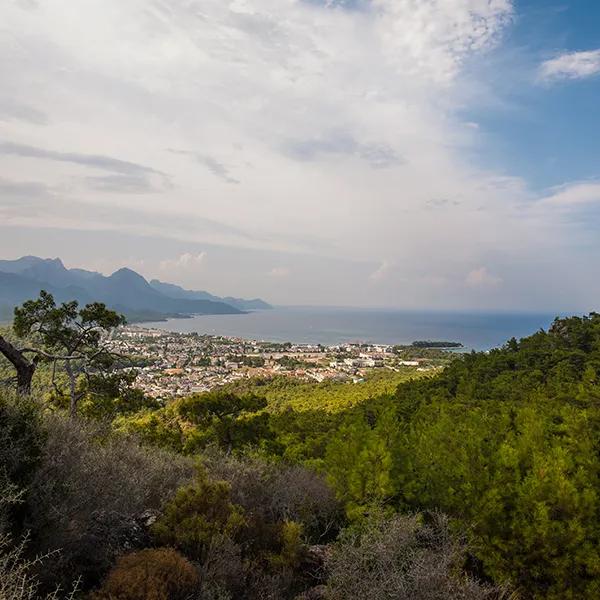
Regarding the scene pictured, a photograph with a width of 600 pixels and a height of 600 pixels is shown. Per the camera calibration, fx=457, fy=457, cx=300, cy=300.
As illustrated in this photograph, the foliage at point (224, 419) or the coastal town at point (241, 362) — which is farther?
the coastal town at point (241, 362)

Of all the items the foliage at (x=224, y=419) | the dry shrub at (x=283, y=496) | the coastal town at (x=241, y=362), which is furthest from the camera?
the coastal town at (x=241, y=362)

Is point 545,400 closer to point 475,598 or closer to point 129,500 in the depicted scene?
point 475,598

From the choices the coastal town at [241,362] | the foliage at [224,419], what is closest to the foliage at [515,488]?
the foliage at [224,419]

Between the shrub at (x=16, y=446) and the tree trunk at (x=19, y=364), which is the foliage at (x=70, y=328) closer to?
the tree trunk at (x=19, y=364)

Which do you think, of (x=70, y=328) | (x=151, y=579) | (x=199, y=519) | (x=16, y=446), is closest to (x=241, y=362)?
(x=70, y=328)

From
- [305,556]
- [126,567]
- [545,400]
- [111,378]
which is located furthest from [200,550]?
[545,400]

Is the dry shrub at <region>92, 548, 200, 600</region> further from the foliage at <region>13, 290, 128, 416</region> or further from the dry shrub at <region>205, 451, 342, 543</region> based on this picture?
the foliage at <region>13, 290, 128, 416</region>

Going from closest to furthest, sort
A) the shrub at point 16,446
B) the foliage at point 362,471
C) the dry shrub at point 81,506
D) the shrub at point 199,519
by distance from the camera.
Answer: the shrub at point 16,446, the dry shrub at point 81,506, the shrub at point 199,519, the foliage at point 362,471
